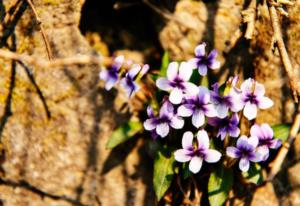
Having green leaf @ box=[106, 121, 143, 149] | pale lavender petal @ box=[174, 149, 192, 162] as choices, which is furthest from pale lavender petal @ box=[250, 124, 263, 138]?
green leaf @ box=[106, 121, 143, 149]

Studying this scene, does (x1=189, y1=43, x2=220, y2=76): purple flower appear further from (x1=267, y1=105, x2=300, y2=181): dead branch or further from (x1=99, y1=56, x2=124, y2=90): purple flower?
(x1=267, y1=105, x2=300, y2=181): dead branch

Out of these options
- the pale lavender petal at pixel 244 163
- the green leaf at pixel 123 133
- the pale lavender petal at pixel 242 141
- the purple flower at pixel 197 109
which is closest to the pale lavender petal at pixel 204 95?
the purple flower at pixel 197 109

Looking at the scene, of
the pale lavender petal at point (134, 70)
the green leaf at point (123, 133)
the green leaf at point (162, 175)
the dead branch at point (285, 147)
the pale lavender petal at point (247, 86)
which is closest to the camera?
the pale lavender petal at point (247, 86)

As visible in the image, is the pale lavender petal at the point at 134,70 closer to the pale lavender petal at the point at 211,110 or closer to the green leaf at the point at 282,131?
the pale lavender petal at the point at 211,110

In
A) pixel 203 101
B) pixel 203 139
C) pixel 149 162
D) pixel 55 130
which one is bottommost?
pixel 149 162

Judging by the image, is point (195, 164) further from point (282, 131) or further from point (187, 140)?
point (282, 131)

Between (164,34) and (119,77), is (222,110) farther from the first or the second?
(164,34)

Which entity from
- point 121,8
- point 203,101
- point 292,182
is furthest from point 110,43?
point 292,182

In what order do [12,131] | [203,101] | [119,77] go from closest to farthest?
[203,101] < [119,77] < [12,131]
